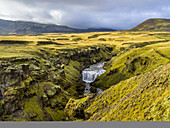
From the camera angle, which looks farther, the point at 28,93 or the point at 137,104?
the point at 28,93

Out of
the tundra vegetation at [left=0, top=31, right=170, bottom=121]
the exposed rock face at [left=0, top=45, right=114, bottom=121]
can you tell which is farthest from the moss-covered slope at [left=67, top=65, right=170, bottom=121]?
the exposed rock face at [left=0, top=45, right=114, bottom=121]

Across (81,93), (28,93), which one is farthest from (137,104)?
(81,93)

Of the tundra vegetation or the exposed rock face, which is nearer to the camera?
the tundra vegetation

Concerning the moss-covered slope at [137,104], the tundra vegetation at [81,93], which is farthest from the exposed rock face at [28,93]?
the moss-covered slope at [137,104]

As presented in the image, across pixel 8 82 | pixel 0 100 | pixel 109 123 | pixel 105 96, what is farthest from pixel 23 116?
pixel 109 123

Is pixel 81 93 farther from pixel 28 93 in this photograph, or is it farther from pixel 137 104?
pixel 137 104

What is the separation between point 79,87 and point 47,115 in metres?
35.0

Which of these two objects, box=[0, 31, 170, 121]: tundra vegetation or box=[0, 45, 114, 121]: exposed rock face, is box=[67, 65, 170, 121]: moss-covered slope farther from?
box=[0, 45, 114, 121]: exposed rock face

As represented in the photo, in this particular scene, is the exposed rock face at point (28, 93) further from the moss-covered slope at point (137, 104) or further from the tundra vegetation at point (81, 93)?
the moss-covered slope at point (137, 104)

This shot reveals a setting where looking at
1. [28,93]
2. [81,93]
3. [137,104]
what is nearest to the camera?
[137,104]

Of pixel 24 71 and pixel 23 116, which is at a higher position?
pixel 24 71

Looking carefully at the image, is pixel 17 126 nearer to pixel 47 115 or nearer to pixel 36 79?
pixel 47 115

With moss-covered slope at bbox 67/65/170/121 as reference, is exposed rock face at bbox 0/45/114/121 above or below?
below

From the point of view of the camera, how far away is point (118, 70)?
97.4m
